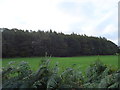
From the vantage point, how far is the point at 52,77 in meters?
1.78

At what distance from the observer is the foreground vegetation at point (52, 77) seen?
1684 mm

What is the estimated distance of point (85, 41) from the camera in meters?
37.7

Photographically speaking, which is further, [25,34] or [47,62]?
[25,34]

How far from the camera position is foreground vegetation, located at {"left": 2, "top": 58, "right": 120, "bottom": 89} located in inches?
66.3

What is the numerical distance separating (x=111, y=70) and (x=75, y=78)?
0.43 metres

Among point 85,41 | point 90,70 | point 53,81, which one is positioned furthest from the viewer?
point 85,41

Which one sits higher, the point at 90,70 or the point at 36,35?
the point at 36,35

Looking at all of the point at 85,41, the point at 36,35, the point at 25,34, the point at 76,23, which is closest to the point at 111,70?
the point at 76,23

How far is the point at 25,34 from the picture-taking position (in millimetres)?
32062

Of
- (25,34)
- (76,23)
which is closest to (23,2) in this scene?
(76,23)

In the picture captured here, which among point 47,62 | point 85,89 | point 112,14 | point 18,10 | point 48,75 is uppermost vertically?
point 18,10

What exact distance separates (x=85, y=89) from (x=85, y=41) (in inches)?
1429

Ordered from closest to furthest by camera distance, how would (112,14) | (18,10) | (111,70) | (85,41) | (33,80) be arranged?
(33,80) < (111,70) < (112,14) < (18,10) < (85,41)

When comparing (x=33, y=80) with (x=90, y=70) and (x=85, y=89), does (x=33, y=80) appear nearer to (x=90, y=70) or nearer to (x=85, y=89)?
(x=85, y=89)
